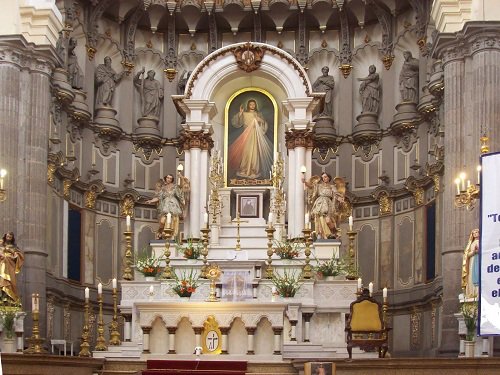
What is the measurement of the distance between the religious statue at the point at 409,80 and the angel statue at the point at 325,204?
12.8ft

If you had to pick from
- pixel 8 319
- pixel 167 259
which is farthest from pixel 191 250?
pixel 8 319

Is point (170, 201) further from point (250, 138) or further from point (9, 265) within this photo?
point (9, 265)

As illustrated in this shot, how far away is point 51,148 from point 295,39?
916 centimetres

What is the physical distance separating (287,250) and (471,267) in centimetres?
515

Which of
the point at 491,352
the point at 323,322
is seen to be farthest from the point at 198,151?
the point at 491,352

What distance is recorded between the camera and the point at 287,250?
23219 mm

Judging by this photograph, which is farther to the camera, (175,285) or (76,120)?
(76,120)

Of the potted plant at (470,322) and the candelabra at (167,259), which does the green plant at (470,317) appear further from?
the candelabra at (167,259)

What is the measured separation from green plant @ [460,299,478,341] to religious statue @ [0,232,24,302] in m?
9.30

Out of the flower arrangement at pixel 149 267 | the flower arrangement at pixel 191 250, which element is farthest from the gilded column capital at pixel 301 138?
the flower arrangement at pixel 149 267

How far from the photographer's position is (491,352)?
19.3 m

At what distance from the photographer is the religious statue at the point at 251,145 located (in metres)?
27.7

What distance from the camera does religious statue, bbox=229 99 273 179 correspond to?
27703 millimetres

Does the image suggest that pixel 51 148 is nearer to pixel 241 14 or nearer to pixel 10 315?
pixel 10 315
